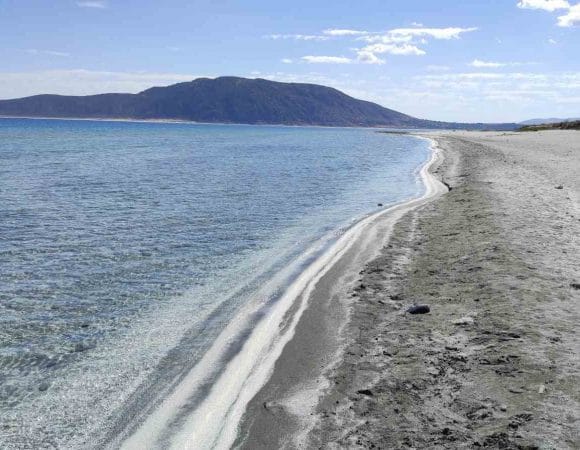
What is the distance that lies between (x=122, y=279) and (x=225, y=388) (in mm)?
6212

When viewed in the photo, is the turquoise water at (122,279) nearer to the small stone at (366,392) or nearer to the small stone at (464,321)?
the small stone at (366,392)

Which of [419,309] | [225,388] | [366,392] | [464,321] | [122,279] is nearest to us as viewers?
[366,392]

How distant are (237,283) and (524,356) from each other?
24.5 feet

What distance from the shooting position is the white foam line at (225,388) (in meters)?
6.49

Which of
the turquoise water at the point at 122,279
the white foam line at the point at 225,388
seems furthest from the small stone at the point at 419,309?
the turquoise water at the point at 122,279

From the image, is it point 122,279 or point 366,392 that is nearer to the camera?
point 366,392

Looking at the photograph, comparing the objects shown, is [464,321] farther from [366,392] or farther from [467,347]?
[366,392]

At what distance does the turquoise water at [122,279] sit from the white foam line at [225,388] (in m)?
0.33

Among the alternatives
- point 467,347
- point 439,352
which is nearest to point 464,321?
point 467,347

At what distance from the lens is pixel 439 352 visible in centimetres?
830

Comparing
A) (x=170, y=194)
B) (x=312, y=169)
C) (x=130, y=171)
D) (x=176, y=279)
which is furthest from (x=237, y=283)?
(x=312, y=169)

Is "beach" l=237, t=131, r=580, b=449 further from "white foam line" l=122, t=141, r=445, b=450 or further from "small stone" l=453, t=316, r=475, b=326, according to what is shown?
"white foam line" l=122, t=141, r=445, b=450

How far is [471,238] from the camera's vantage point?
15344 mm

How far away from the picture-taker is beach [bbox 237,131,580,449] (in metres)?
6.23
